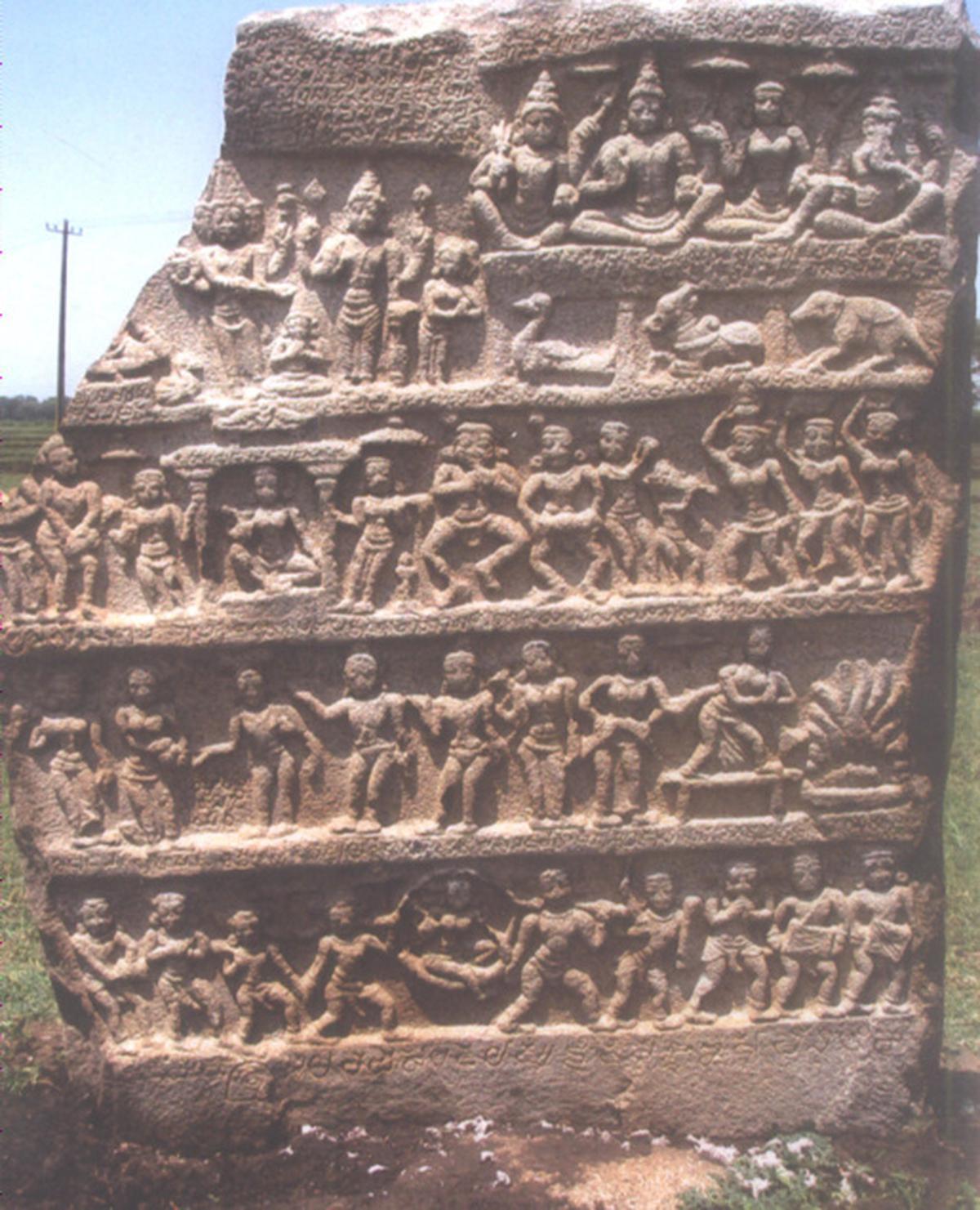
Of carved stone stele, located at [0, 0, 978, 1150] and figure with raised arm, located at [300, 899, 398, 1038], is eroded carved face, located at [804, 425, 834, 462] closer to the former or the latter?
carved stone stele, located at [0, 0, 978, 1150]

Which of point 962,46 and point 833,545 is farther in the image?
point 833,545

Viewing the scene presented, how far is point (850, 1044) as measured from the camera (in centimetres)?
485

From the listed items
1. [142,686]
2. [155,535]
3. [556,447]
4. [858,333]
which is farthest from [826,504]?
[142,686]

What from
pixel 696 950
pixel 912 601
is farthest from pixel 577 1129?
pixel 912 601

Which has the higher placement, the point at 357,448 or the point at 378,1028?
the point at 357,448

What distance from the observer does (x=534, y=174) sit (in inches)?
172

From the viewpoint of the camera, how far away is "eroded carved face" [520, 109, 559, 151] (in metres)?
4.35

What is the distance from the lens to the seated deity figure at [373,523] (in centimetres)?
456

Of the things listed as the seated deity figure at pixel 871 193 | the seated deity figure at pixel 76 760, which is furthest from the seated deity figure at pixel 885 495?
the seated deity figure at pixel 76 760

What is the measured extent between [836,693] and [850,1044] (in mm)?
1326

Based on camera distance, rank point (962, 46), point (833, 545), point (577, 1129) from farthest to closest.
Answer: point (577, 1129), point (833, 545), point (962, 46)

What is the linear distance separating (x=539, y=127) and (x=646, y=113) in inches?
14.1

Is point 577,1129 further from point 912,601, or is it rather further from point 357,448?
point 357,448

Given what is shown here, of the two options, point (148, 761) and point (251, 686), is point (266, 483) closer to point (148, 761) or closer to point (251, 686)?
point (251, 686)
